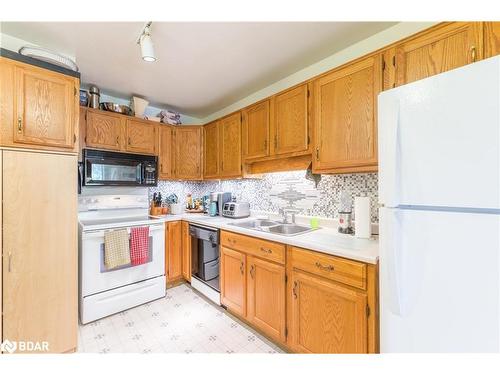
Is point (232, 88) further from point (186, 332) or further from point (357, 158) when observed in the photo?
point (186, 332)

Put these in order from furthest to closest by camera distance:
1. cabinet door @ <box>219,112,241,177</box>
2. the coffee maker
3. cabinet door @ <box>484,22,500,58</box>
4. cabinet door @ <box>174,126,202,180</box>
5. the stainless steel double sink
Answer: cabinet door @ <box>174,126,202,180</box> → the coffee maker → cabinet door @ <box>219,112,241,177</box> → the stainless steel double sink → cabinet door @ <box>484,22,500,58</box>

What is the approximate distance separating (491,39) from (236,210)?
2241 mm

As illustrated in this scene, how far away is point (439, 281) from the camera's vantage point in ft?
2.73

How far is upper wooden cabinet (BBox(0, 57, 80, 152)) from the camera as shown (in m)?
1.35

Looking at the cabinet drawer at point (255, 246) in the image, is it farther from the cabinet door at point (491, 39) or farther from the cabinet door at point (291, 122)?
the cabinet door at point (491, 39)

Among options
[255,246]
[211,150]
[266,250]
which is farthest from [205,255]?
[211,150]

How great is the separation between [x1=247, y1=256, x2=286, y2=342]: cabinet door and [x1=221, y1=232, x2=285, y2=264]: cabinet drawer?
0.17ft

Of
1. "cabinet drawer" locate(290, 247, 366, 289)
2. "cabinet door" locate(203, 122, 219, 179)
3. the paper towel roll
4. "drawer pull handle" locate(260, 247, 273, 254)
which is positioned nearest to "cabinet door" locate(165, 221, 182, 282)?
"cabinet door" locate(203, 122, 219, 179)

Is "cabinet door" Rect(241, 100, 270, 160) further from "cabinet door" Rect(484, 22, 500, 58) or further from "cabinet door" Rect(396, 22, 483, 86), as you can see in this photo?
"cabinet door" Rect(484, 22, 500, 58)

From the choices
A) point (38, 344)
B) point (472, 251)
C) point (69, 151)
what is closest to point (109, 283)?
point (38, 344)

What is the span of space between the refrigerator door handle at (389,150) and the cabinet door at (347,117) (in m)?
0.50

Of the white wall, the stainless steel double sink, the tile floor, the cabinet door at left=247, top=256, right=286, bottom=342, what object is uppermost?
the white wall

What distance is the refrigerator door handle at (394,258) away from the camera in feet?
3.01

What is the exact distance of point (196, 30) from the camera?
158 centimetres
